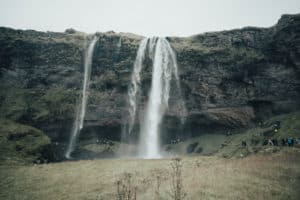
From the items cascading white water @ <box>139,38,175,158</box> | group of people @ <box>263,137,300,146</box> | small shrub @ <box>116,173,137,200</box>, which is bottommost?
small shrub @ <box>116,173,137,200</box>

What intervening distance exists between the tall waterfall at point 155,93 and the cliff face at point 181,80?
1.06 m

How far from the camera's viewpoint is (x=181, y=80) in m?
41.7

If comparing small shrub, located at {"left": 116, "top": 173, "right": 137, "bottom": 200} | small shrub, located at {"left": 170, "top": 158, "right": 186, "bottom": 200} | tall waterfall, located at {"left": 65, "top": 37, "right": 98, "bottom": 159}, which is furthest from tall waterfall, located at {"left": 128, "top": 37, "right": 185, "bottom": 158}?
small shrub, located at {"left": 170, "top": 158, "right": 186, "bottom": 200}

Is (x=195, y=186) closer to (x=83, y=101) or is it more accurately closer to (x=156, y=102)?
(x=156, y=102)

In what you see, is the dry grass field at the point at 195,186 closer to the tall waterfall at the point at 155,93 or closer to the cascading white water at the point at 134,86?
the tall waterfall at the point at 155,93

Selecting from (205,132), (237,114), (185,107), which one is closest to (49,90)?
(185,107)

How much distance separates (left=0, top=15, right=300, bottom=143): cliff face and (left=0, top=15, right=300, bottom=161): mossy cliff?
5.3 inches

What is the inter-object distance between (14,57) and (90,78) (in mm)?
14174

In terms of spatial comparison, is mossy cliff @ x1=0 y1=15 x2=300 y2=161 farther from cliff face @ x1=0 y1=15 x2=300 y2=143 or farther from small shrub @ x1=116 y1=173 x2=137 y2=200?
small shrub @ x1=116 y1=173 x2=137 y2=200

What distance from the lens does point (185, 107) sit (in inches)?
1623

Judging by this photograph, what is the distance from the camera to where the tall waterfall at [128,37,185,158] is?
1580 inches

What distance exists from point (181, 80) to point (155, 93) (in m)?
4.89

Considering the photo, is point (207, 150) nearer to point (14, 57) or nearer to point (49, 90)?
point (49, 90)

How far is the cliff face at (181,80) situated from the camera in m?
39.4
